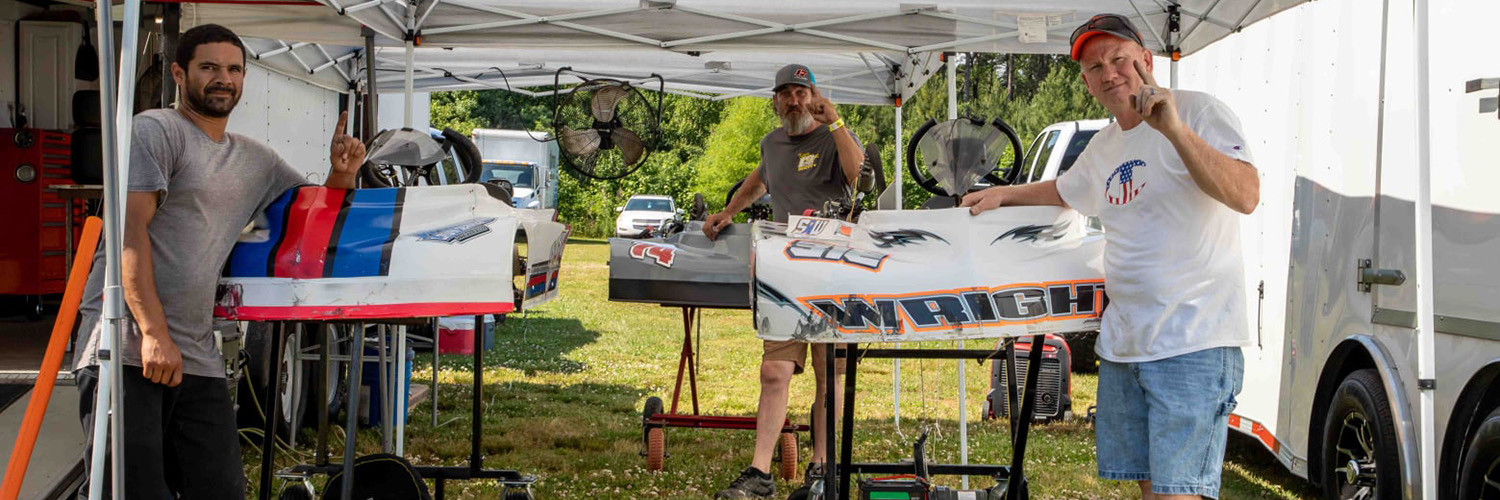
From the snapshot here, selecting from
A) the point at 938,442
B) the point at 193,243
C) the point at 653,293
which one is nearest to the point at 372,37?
the point at 653,293

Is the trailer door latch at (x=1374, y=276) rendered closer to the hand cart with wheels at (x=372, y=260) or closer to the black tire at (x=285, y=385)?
the hand cart with wheels at (x=372, y=260)

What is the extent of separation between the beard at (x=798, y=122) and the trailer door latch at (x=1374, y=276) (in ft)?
7.46

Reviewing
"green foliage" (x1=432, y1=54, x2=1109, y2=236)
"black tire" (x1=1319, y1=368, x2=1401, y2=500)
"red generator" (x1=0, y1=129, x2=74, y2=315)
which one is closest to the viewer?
"black tire" (x1=1319, y1=368, x2=1401, y2=500)

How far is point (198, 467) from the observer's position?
330cm

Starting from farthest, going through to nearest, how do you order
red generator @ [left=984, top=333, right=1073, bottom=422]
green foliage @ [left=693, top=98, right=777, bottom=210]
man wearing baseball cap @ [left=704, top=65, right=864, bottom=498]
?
1. green foliage @ [left=693, top=98, right=777, bottom=210]
2. red generator @ [left=984, top=333, right=1073, bottom=422]
3. man wearing baseball cap @ [left=704, top=65, right=864, bottom=498]

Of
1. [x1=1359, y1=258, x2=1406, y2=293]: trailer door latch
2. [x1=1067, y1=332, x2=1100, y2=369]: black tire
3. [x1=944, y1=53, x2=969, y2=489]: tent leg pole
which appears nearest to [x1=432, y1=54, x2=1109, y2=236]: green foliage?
[x1=1067, y1=332, x2=1100, y2=369]: black tire

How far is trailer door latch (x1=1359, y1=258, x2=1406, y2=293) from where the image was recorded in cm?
416

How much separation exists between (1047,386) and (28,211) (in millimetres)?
6740

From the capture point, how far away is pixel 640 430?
741 centimetres

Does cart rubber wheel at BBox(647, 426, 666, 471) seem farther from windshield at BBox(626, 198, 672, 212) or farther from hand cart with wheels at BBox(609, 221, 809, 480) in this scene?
windshield at BBox(626, 198, 672, 212)

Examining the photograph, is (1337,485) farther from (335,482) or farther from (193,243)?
(193,243)

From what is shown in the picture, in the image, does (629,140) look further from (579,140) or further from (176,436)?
(176,436)

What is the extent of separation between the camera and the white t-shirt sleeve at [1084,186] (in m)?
3.21

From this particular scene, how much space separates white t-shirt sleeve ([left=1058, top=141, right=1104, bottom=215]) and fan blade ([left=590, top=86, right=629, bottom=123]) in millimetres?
4721
